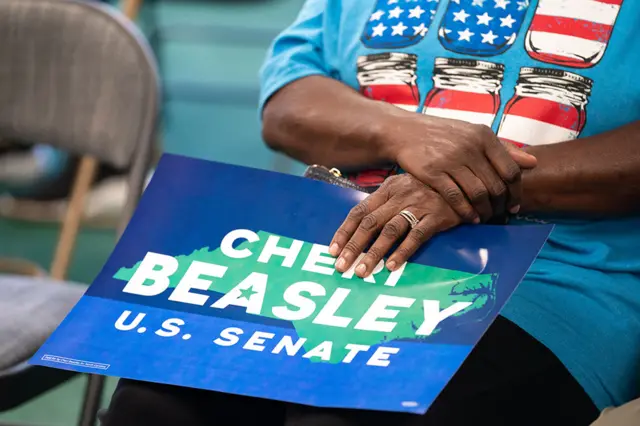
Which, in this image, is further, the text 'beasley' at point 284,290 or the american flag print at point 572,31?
the american flag print at point 572,31

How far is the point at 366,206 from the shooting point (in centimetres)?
97

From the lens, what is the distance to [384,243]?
0.93 metres

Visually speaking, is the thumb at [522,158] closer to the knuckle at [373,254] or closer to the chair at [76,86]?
the knuckle at [373,254]

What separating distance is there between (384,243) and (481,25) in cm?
36

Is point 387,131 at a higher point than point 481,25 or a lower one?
lower

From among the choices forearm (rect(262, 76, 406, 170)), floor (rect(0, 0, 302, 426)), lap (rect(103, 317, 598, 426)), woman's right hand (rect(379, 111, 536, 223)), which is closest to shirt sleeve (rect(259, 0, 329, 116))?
forearm (rect(262, 76, 406, 170))

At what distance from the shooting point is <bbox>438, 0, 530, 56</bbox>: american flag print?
3.55 ft

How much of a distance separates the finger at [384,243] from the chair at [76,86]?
2.23 ft

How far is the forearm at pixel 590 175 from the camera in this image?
98cm

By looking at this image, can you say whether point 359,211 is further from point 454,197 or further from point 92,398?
point 92,398

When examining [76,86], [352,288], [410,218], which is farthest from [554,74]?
[76,86]

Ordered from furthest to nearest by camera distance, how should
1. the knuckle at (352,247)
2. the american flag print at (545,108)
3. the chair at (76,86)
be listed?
the chair at (76,86) → the american flag print at (545,108) → the knuckle at (352,247)

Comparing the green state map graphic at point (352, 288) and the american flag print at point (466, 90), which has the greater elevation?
the american flag print at point (466, 90)

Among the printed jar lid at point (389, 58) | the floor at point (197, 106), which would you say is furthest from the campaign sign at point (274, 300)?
the floor at point (197, 106)
